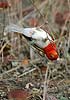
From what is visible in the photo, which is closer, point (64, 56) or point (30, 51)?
point (64, 56)

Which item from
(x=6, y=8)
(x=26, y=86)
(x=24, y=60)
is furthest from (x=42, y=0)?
(x=26, y=86)

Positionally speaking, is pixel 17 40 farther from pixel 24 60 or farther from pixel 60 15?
pixel 60 15

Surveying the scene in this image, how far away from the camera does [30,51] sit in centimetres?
248

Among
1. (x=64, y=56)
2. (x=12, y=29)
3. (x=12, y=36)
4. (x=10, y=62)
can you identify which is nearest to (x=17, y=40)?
→ (x=12, y=36)

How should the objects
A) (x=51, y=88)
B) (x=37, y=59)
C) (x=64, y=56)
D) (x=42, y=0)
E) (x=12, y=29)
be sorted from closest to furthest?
(x=12, y=29) < (x=51, y=88) < (x=64, y=56) < (x=37, y=59) < (x=42, y=0)

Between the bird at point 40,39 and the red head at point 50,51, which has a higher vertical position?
the bird at point 40,39

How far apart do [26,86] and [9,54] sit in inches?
17.8

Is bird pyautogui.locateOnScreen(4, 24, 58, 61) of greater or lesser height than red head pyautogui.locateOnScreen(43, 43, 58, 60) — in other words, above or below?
above

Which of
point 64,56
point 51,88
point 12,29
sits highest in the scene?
point 12,29

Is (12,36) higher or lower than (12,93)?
higher

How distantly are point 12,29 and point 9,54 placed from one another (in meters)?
0.77

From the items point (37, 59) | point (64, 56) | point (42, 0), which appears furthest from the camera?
point (42, 0)

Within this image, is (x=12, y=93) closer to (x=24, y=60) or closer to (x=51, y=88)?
(x=51, y=88)

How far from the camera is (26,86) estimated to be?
6.73 feet
